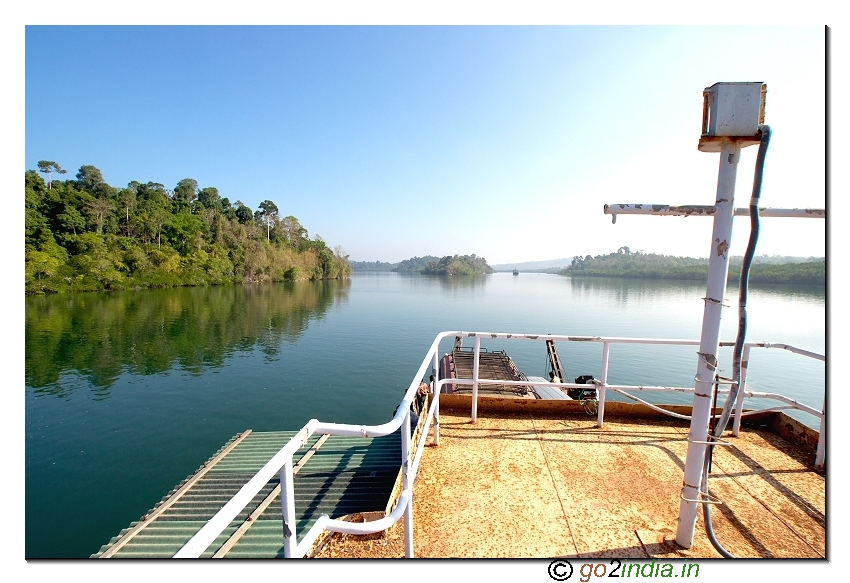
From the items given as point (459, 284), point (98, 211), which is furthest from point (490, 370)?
point (459, 284)

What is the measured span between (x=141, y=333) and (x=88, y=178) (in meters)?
72.3

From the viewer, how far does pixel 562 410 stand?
4.57 meters

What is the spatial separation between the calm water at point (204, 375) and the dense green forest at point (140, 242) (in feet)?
50.1

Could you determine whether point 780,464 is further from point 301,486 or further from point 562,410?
point 301,486

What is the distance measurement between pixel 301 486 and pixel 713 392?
509 centimetres

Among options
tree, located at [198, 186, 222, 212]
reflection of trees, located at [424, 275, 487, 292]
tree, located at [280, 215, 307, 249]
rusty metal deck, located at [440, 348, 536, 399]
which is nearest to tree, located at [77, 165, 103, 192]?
tree, located at [198, 186, 222, 212]

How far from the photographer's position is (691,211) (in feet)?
7.13

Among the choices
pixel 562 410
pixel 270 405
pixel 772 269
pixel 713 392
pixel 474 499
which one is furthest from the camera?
pixel 772 269

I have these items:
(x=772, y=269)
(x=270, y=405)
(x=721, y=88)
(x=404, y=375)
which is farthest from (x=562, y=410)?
(x=772, y=269)

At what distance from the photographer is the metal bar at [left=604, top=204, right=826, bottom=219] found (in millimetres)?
2158

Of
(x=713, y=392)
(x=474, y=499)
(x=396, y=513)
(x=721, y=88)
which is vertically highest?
(x=721, y=88)

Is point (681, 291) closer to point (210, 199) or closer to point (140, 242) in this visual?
point (140, 242)

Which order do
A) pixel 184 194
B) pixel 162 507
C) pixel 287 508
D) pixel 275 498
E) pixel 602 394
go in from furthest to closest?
pixel 184 194
pixel 162 507
pixel 275 498
pixel 602 394
pixel 287 508

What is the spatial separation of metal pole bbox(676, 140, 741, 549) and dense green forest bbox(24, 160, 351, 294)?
198 ft
